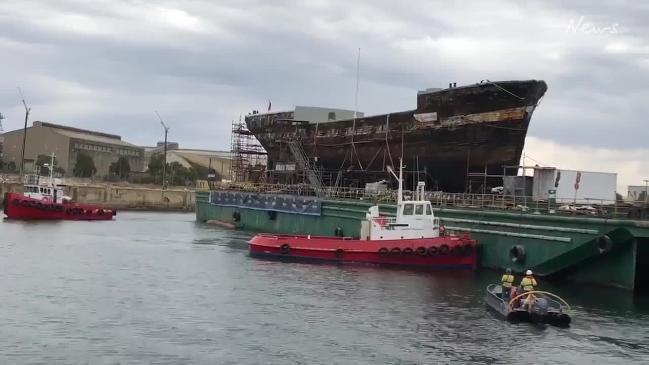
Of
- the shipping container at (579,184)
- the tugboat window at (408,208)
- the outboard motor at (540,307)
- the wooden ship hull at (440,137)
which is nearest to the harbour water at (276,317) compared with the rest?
the outboard motor at (540,307)

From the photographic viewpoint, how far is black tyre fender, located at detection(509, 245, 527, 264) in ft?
121

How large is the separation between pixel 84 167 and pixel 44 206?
84.0 meters

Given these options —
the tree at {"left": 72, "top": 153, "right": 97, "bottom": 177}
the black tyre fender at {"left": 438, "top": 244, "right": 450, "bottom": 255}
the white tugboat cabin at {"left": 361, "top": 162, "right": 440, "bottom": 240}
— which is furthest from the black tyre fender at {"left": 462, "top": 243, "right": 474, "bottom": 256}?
the tree at {"left": 72, "top": 153, "right": 97, "bottom": 177}

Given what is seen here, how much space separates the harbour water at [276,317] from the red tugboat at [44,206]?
103 feet

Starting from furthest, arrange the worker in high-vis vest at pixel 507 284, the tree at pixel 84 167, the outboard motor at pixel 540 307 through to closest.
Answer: the tree at pixel 84 167, the worker in high-vis vest at pixel 507 284, the outboard motor at pixel 540 307

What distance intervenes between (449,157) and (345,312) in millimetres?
28968

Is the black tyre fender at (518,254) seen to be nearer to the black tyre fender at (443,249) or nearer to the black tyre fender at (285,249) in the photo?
the black tyre fender at (443,249)

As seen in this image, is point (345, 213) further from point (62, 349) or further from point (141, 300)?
point (62, 349)

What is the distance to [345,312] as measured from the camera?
2653cm

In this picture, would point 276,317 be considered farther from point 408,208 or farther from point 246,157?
point 246,157

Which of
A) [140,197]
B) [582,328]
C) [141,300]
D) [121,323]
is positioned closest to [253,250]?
[141,300]

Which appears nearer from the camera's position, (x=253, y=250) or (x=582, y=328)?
(x=582, y=328)

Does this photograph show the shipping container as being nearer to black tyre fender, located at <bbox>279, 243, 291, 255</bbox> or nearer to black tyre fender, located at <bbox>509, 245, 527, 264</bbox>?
black tyre fender, located at <bbox>509, 245, 527, 264</bbox>

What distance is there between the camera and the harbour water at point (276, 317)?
20.6 meters
